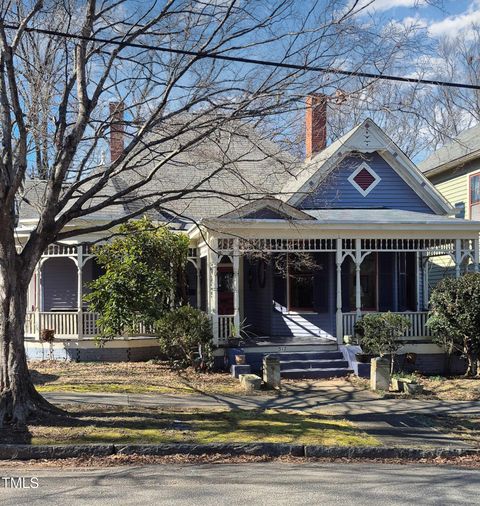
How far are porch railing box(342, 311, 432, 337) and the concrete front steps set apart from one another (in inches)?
32.6

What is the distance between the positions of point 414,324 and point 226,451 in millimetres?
9389

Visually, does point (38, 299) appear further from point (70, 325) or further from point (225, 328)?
point (225, 328)

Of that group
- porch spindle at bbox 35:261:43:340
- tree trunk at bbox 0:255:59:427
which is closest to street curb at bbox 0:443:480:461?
tree trunk at bbox 0:255:59:427

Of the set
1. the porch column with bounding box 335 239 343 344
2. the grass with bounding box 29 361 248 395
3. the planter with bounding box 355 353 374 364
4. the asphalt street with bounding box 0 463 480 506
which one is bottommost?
the asphalt street with bounding box 0 463 480 506

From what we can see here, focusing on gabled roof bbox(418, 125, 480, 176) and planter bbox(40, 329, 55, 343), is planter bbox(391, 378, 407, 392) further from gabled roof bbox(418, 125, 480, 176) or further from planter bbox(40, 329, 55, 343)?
gabled roof bbox(418, 125, 480, 176)

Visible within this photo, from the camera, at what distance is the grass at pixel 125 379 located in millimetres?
12836

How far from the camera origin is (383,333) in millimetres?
14938

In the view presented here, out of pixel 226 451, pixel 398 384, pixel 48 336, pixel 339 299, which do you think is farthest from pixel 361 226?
pixel 226 451

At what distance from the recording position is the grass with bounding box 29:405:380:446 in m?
8.62

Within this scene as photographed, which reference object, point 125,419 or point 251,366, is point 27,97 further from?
point 251,366

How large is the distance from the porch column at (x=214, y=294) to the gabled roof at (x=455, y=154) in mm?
10256

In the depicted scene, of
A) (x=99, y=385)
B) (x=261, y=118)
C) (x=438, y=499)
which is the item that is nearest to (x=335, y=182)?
(x=261, y=118)

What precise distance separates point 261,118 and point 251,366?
6485mm

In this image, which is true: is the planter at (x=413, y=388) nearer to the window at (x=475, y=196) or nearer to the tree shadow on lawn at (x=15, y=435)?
the tree shadow on lawn at (x=15, y=435)
